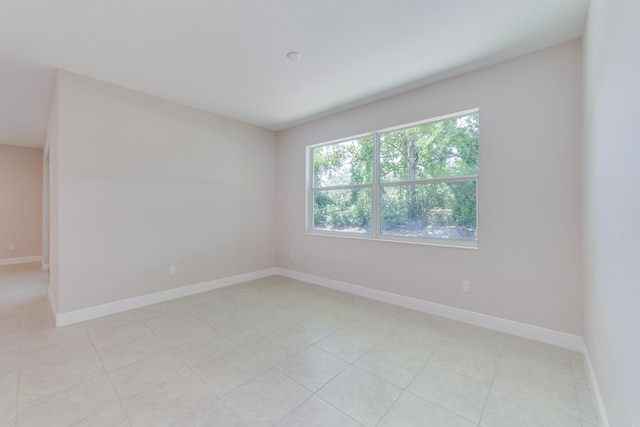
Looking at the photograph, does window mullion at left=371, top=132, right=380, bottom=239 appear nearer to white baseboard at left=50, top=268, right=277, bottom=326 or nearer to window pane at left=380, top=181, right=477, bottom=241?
window pane at left=380, top=181, right=477, bottom=241

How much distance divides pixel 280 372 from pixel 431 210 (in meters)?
2.36

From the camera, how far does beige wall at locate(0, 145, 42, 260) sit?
575cm

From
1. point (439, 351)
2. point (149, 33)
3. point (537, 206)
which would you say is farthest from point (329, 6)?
point (439, 351)

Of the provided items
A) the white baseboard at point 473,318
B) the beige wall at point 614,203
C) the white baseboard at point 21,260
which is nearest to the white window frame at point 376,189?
the white baseboard at point 473,318

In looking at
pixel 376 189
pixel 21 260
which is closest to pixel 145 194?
pixel 376 189

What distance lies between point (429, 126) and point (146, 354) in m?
3.65

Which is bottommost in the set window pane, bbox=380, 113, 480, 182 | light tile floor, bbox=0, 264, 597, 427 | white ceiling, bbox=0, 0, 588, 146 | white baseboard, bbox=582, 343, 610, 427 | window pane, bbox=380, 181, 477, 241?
light tile floor, bbox=0, 264, 597, 427

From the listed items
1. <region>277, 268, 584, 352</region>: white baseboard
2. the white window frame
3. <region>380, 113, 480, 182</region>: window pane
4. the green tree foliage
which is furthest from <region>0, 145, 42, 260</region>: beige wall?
<region>380, 113, 480, 182</region>: window pane

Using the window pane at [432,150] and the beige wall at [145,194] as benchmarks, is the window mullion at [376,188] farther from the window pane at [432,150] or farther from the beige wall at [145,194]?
the beige wall at [145,194]

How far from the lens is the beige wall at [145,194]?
2.93 m

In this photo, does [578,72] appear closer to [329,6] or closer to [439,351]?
[329,6]

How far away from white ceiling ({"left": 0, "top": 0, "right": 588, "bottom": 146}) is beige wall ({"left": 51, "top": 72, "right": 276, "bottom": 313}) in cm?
39

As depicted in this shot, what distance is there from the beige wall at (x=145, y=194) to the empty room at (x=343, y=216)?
23 mm

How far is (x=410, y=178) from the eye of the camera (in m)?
3.43
